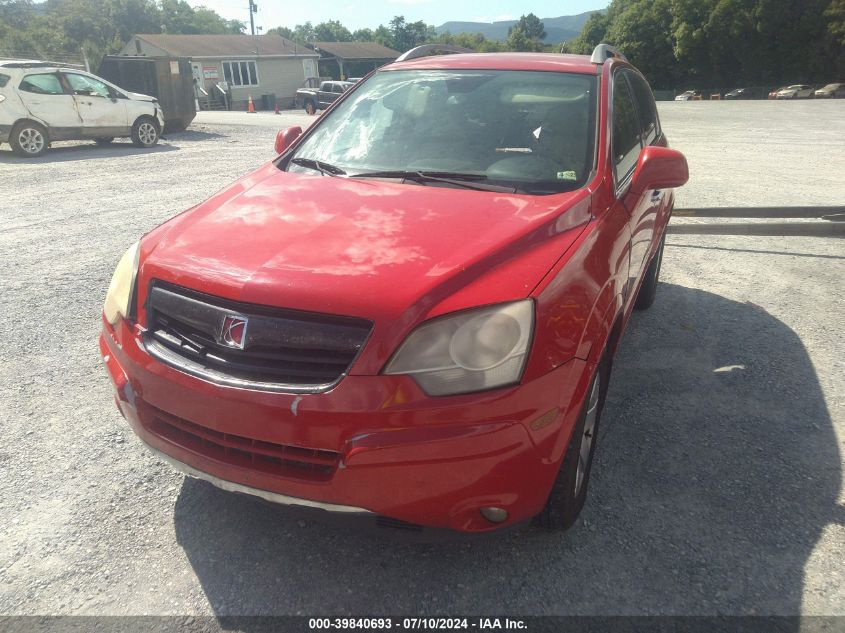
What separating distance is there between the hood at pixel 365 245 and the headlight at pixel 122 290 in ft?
0.24

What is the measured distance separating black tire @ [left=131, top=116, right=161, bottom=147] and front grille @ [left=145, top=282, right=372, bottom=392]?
13938 millimetres

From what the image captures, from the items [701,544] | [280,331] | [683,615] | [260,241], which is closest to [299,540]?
[280,331]

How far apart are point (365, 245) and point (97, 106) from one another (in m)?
13.8

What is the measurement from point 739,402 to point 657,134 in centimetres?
223

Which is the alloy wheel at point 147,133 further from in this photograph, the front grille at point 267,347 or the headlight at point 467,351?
the headlight at point 467,351

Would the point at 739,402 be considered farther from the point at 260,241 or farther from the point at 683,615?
the point at 260,241

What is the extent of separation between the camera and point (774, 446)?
10.4 ft

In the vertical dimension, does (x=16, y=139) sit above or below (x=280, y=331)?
below

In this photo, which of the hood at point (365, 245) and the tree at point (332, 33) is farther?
the tree at point (332, 33)

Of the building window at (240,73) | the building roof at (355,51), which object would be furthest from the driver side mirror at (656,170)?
the building roof at (355,51)

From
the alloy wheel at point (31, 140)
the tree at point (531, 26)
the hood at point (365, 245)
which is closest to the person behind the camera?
the hood at point (365, 245)

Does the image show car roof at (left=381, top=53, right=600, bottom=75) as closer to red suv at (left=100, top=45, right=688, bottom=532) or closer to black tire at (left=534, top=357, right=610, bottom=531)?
red suv at (left=100, top=45, right=688, bottom=532)

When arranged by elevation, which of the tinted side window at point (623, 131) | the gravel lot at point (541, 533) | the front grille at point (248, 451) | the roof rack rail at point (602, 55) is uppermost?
the roof rack rail at point (602, 55)

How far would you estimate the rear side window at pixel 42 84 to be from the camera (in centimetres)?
1245
